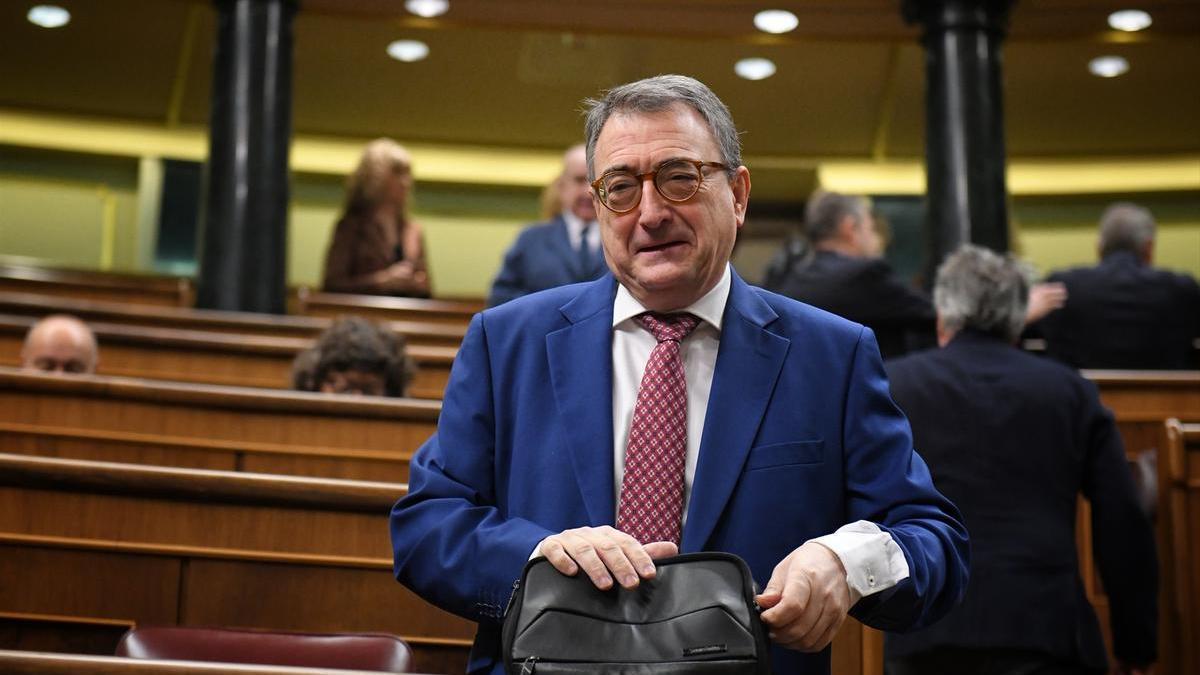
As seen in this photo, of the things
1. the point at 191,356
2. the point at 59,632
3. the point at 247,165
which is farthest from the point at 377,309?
the point at 59,632

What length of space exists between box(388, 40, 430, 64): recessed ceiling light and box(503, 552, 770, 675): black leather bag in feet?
23.7

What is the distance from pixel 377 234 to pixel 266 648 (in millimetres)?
4229

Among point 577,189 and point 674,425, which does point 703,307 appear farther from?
point 577,189

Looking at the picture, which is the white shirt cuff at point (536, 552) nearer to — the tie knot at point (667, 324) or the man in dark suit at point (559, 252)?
the tie knot at point (667, 324)

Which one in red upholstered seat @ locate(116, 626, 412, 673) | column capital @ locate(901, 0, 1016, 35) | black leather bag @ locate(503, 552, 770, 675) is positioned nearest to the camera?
black leather bag @ locate(503, 552, 770, 675)

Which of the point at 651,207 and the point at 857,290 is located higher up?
the point at 857,290

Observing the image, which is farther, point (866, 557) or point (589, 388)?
point (589, 388)

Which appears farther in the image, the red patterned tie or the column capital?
the column capital

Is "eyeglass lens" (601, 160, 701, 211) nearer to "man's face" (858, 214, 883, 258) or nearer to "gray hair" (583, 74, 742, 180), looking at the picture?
"gray hair" (583, 74, 742, 180)

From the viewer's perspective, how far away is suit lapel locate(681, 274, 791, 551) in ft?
5.17

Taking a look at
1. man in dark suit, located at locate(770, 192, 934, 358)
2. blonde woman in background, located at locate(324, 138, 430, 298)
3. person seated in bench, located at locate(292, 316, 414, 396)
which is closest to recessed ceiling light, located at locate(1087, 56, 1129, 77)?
blonde woman in background, located at locate(324, 138, 430, 298)

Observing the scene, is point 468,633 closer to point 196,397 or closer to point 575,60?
point 196,397

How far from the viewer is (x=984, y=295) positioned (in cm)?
301

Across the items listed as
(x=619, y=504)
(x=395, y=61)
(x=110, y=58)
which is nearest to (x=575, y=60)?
(x=395, y=61)
